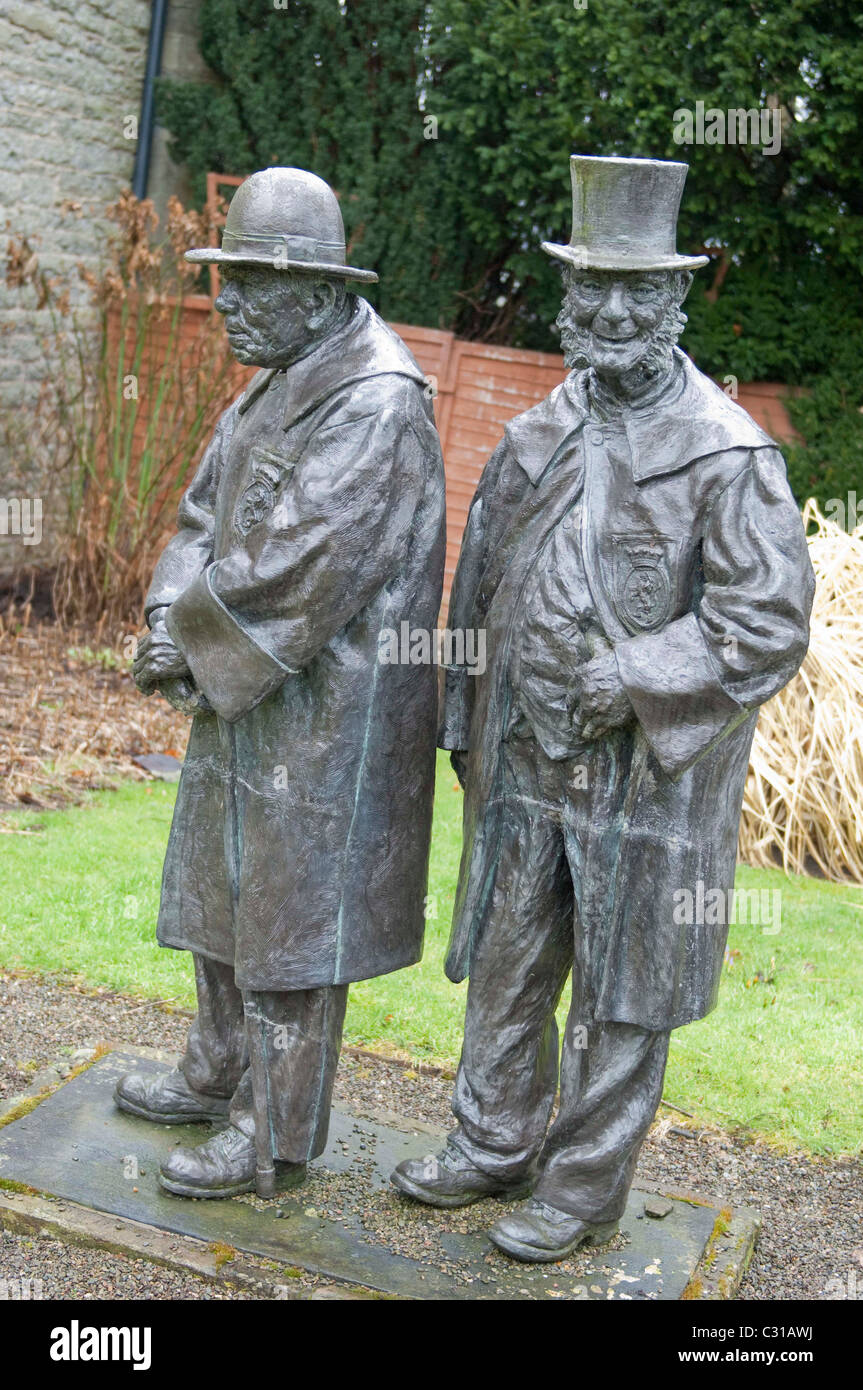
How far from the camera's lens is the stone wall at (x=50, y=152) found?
10.0 metres

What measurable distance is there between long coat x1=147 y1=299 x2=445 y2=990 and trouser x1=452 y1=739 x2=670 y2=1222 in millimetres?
241

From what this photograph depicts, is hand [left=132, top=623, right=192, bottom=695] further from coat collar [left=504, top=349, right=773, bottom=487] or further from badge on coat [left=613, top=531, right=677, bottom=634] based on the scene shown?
badge on coat [left=613, top=531, right=677, bottom=634]

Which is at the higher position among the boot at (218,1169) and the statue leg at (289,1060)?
the statue leg at (289,1060)

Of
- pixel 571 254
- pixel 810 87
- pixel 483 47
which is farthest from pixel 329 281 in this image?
pixel 483 47

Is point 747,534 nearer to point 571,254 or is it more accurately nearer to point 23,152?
point 571,254

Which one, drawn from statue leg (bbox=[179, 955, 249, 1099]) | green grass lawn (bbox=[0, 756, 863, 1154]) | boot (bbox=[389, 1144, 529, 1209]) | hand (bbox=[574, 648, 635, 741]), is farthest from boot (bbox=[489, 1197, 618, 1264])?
green grass lawn (bbox=[0, 756, 863, 1154])

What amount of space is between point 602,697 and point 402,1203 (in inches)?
55.5

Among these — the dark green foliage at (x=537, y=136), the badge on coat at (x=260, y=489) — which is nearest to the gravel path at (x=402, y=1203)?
the badge on coat at (x=260, y=489)

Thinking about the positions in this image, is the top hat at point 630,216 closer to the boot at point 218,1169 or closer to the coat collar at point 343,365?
the coat collar at point 343,365

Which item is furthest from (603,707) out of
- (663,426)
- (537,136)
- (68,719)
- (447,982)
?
(537,136)

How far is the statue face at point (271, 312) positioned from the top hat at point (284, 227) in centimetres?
5

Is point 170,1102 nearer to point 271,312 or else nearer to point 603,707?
point 603,707

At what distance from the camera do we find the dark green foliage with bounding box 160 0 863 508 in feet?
27.9

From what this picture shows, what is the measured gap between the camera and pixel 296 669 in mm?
3320
